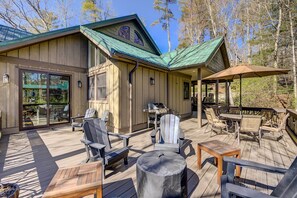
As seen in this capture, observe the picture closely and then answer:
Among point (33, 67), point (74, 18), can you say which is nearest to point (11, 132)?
point (33, 67)

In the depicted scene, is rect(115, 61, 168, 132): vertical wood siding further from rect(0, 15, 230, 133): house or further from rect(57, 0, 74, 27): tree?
rect(57, 0, 74, 27): tree

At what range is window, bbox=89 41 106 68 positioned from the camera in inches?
257

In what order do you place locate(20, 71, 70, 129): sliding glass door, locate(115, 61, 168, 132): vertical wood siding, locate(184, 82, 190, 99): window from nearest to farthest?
locate(115, 61, 168, 132): vertical wood siding, locate(20, 71, 70, 129): sliding glass door, locate(184, 82, 190, 99): window

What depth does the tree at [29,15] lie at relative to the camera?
33.5 ft

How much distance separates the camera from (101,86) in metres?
6.53

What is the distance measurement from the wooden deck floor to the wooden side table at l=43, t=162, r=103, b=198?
61cm

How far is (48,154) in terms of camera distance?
363cm

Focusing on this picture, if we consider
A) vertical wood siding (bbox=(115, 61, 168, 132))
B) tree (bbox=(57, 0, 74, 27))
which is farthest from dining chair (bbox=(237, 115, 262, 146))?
tree (bbox=(57, 0, 74, 27))

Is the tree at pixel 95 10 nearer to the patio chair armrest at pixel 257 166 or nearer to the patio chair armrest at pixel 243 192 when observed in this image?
the patio chair armrest at pixel 257 166

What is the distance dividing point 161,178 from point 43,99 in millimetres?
6766

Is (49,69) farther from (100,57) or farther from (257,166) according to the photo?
(257,166)

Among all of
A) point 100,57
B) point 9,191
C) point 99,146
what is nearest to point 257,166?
point 99,146

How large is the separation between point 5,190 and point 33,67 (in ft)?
18.9

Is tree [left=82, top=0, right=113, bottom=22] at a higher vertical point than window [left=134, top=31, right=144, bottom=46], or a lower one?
higher
